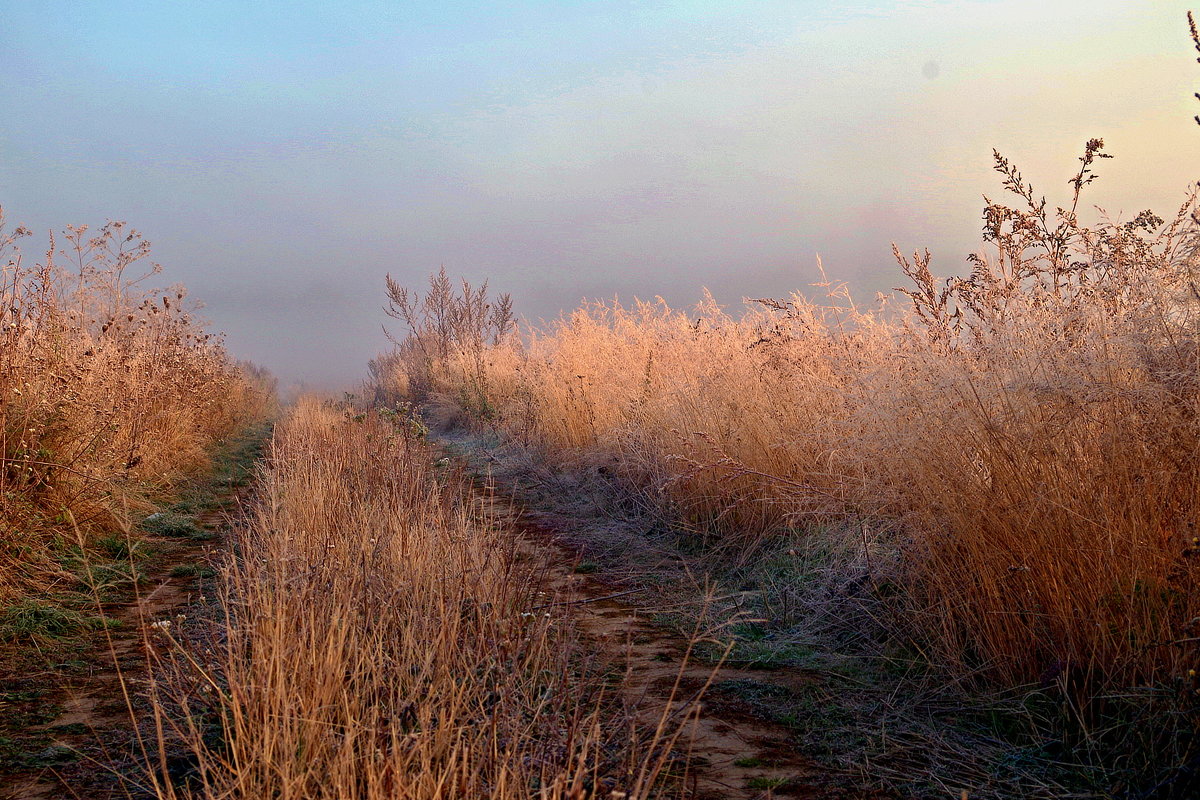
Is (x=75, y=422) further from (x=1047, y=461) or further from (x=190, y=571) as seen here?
(x=1047, y=461)

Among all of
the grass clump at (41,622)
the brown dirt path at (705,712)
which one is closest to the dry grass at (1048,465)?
the brown dirt path at (705,712)

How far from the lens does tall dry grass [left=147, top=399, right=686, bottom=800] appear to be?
187 cm

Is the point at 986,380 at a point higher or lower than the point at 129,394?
lower

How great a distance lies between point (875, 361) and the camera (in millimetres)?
4207

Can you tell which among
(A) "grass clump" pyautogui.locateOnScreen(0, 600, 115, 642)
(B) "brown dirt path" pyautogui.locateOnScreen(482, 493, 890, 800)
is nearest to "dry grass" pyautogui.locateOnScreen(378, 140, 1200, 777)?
(B) "brown dirt path" pyautogui.locateOnScreen(482, 493, 890, 800)

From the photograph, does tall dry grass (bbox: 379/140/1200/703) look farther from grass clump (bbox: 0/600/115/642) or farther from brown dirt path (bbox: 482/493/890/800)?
grass clump (bbox: 0/600/115/642)

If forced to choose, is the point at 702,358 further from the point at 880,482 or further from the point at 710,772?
the point at 710,772

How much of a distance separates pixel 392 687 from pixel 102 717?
4.78ft

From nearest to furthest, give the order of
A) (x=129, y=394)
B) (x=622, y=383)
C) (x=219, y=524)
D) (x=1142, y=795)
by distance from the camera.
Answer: (x=1142, y=795), (x=219, y=524), (x=129, y=394), (x=622, y=383)

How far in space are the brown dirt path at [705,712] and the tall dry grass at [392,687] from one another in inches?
6.4

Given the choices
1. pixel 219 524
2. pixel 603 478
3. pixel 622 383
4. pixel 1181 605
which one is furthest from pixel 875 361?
pixel 219 524

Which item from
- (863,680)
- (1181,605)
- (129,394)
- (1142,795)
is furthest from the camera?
(129,394)

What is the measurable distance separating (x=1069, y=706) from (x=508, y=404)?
1092 cm

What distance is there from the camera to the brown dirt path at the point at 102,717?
2359mm
